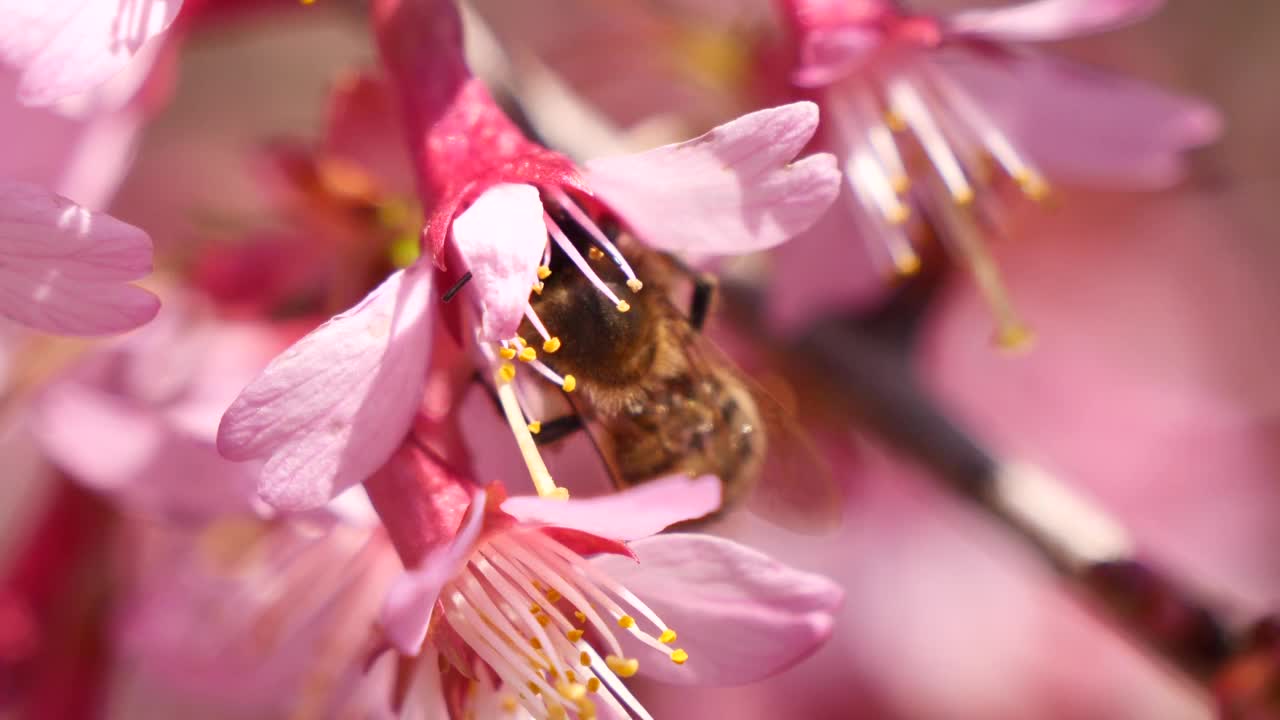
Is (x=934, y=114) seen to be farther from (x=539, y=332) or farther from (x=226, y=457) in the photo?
(x=226, y=457)

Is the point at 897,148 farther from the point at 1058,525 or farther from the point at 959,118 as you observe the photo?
the point at 1058,525

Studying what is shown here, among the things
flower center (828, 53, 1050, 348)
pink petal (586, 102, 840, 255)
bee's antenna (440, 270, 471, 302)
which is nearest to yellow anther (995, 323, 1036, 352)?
flower center (828, 53, 1050, 348)

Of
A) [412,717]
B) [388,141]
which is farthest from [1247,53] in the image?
[412,717]

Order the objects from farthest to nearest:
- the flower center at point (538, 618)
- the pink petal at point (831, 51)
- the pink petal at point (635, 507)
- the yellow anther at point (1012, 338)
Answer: the yellow anther at point (1012, 338) → the pink petal at point (831, 51) → the flower center at point (538, 618) → the pink petal at point (635, 507)

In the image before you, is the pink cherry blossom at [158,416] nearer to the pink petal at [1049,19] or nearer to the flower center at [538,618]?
the flower center at [538,618]

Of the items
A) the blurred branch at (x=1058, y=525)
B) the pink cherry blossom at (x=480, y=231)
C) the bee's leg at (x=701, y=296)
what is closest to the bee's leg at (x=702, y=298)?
the bee's leg at (x=701, y=296)

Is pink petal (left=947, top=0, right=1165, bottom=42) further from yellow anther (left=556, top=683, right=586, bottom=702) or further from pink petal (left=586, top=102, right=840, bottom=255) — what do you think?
yellow anther (left=556, top=683, right=586, bottom=702)
